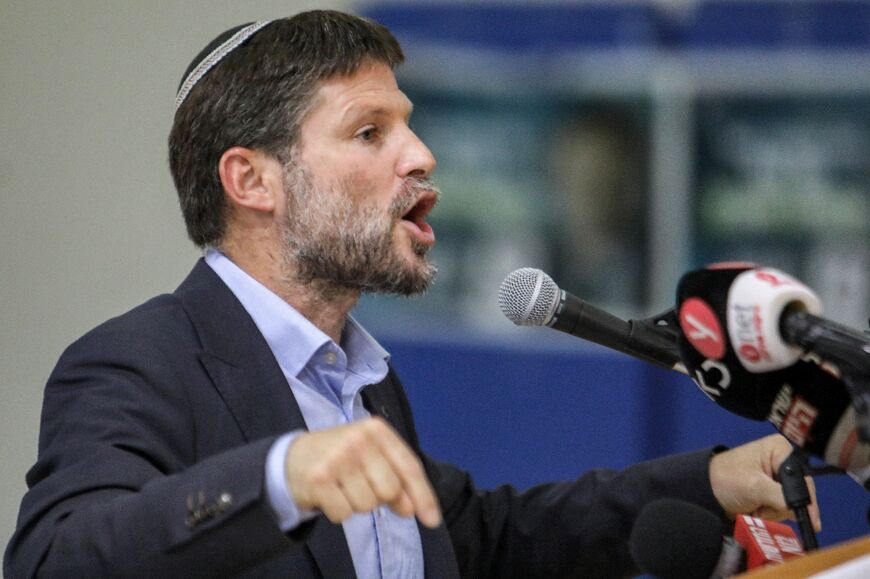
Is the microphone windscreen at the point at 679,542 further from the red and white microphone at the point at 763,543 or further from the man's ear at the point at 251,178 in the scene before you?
the man's ear at the point at 251,178

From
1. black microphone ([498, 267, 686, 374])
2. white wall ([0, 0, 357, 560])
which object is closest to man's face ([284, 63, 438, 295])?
black microphone ([498, 267, 686, 374])

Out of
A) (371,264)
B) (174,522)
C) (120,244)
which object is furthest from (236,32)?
(120,244)

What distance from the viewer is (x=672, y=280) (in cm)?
308

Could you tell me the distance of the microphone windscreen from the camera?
1.13 meters

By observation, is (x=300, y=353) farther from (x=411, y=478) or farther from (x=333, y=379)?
(x=411, y=478)

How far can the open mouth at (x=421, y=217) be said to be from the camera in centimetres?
166

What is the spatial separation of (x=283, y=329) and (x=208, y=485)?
519 millimetres

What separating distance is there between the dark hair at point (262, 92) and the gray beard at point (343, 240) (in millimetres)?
68

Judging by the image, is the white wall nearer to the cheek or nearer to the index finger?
the cheek

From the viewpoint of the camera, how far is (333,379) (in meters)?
1.59

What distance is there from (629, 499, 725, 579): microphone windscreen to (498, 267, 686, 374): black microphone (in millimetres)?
200

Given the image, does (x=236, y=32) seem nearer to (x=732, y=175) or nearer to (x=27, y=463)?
(x=732, y=175)

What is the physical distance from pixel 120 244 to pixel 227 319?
255cm

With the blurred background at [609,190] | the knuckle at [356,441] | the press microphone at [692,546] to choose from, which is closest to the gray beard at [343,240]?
the press microphone at [692,546]
